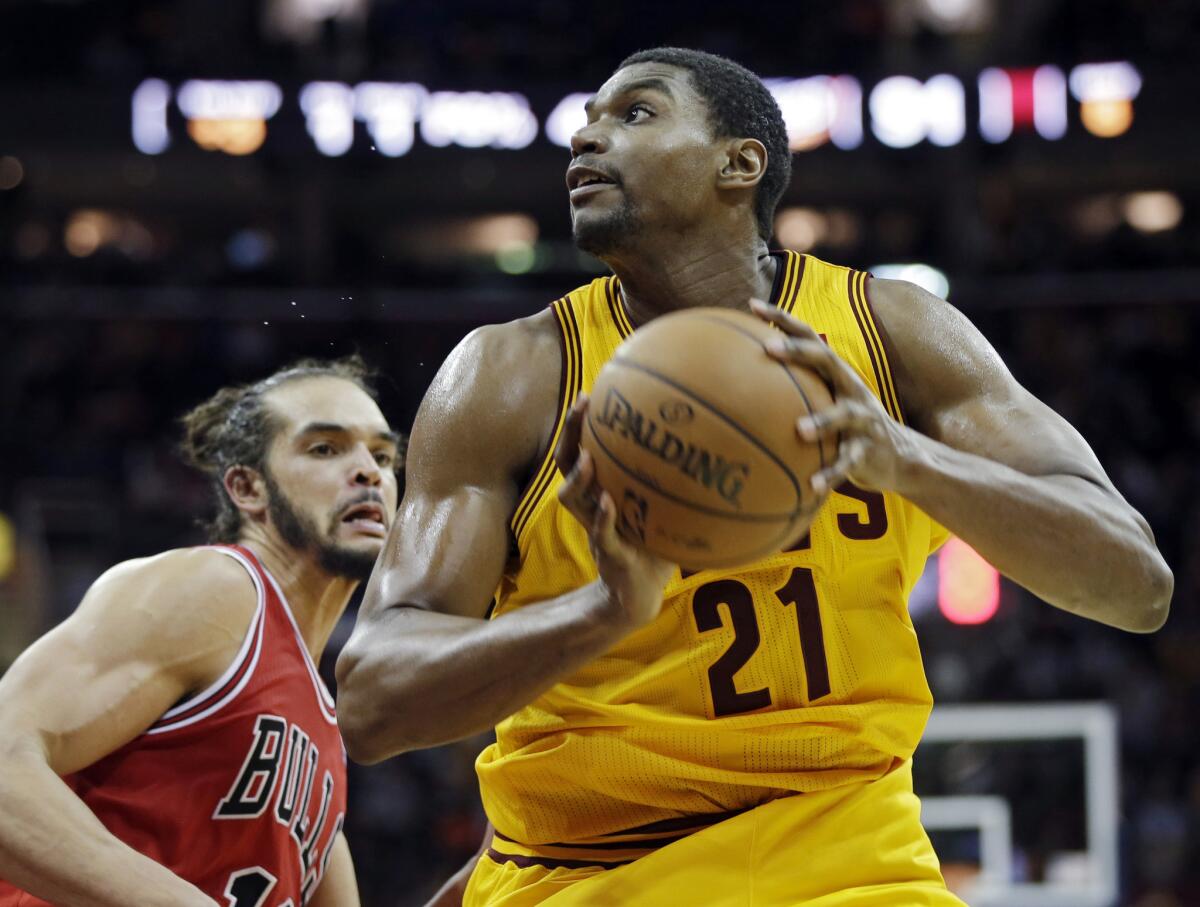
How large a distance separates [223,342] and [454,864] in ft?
20.8


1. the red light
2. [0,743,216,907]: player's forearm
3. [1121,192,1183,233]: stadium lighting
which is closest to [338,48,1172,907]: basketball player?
[0,743,216,907]: player's forearm

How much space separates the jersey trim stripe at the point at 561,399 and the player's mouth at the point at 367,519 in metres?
1.12

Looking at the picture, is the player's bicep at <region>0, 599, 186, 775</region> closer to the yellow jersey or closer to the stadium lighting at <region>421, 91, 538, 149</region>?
the yellow jersey

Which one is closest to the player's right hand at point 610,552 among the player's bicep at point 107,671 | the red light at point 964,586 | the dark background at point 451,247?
the player's bicep at point 107,671

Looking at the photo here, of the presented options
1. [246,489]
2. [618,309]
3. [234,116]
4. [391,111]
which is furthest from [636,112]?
[234,116]

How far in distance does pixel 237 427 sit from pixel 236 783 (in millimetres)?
1098

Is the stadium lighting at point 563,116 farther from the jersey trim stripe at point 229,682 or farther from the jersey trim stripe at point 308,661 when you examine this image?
the jersey trim stripe at point 229,682

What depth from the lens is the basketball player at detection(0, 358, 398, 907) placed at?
9.78 ft

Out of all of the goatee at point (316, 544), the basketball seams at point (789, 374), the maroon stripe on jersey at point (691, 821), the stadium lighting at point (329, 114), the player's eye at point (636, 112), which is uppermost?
the stadium lighting at point (329, 114)

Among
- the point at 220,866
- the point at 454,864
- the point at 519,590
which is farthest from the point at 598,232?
the point at 454,864

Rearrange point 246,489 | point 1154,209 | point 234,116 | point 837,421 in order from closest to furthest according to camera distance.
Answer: point 837,421 < point 246,489 < point 234,116 < point 1154,209

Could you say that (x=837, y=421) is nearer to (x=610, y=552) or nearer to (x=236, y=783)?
(x=610, y=552)

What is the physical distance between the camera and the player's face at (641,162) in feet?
9.16

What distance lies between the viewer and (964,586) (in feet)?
37.7
